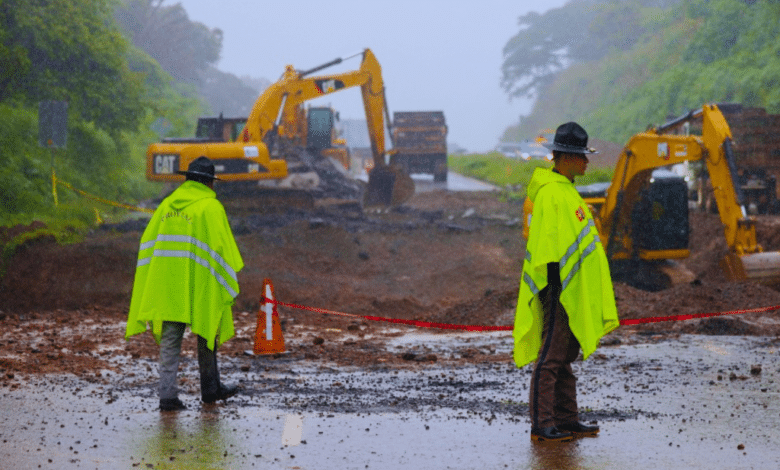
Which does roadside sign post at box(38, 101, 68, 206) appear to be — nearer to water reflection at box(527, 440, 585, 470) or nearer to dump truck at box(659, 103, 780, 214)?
dump truck at box(659, 103, 780, 214)

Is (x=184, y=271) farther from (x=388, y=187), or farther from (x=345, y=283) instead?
(x=388, y=187)

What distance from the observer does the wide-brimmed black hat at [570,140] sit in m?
6.48

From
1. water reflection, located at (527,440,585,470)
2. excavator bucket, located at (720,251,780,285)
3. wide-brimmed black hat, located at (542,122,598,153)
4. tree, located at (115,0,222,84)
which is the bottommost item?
water reflection, located at (527,440,585,470)

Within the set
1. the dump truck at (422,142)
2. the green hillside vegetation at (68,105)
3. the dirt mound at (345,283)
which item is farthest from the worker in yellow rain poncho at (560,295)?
the dump truck at (422,142)

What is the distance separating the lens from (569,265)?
6223 mm

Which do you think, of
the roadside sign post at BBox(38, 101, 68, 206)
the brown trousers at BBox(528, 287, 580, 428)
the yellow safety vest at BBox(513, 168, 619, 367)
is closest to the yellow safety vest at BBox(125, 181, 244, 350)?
the yellow safety vest at BBox(513, 168, 619, 367)

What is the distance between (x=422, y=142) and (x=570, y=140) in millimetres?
39600

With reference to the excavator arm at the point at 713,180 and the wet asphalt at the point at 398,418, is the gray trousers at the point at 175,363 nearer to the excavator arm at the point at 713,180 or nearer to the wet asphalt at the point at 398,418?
the wet asphalt at the point at 398,418

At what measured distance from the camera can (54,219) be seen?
69.9ft

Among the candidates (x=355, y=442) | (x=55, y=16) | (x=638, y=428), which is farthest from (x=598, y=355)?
(x=55, y=16)

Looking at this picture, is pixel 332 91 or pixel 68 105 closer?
pixel 68 105

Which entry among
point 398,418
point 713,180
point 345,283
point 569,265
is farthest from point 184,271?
point 345,283

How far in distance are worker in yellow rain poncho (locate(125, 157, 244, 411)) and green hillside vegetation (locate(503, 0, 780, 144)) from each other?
100 feet

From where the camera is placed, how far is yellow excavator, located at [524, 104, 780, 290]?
47.0ft
